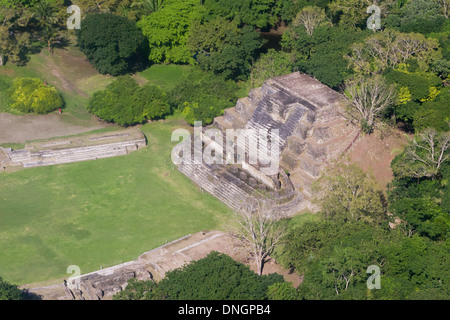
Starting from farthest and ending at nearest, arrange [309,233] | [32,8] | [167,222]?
[32,8] → [167,222] → [309,233]

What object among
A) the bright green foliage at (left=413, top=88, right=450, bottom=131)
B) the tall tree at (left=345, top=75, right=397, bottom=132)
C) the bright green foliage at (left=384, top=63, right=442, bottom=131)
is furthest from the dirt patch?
the bright green foliage at (left=413, top=88, right=450, bottom=131)

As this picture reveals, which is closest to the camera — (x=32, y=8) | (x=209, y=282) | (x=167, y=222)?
(x=209, y=282)

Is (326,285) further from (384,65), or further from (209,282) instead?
(384,65)

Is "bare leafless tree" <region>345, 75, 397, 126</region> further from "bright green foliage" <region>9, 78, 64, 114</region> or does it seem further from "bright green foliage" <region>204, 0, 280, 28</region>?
"bright green foliage" <region>9, 78, 64, 114</region>

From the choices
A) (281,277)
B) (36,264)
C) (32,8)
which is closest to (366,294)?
(281,277)

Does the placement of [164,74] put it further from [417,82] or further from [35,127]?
[417,82]

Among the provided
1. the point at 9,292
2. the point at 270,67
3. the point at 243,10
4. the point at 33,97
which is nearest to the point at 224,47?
the point at 270,67
